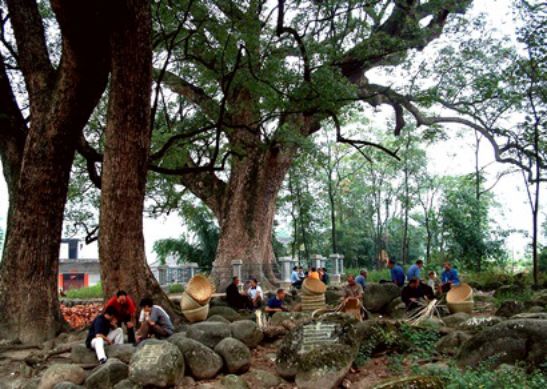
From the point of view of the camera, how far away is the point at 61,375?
648cm

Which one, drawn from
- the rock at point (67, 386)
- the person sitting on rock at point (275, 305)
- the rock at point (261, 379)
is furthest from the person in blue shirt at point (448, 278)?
the rock at point (67, 386)

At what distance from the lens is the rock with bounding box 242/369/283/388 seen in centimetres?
686

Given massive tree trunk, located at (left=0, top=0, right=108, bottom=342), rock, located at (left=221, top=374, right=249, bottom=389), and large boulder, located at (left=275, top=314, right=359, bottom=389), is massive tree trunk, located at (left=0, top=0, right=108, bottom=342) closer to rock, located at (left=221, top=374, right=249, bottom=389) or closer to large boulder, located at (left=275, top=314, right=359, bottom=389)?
rock, located at (left=221, top=374, right=249, bottom=389)

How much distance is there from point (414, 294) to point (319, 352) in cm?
456

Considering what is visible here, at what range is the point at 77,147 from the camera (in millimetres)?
10094

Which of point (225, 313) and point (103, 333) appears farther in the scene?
point (225, 313)

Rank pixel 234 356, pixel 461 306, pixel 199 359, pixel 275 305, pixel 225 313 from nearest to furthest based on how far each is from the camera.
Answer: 1. pixel 199 359
2. pixel 234 356
3. pixel 461 306
4. pixel 225 313
5. pixel 275 305

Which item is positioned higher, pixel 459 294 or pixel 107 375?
pixel 459 294

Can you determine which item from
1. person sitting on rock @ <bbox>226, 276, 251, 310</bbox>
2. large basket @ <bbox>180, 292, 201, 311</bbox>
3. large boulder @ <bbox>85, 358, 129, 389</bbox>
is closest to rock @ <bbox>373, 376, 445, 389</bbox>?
large boulder @ <bbox>85, 358, 129, 389</bbox>

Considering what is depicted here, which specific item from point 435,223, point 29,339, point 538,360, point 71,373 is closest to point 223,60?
point 29,339

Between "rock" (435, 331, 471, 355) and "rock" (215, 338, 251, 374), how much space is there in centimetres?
258

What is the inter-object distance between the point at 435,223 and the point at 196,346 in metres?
17.8

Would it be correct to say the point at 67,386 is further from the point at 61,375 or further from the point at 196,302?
the point at 196,302

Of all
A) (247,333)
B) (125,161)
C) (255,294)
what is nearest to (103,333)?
(247,333)
